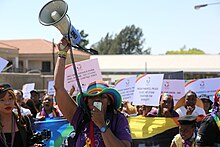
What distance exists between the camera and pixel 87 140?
299 centimetres

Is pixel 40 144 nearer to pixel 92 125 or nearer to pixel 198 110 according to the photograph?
pixel 92 125

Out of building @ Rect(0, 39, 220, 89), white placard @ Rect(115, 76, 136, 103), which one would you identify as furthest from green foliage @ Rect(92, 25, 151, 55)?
white placard @ Rect(115, 76, 136, 103)

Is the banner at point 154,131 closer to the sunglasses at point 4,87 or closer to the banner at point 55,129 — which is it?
the banner at point 55,129

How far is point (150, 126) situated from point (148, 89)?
165cm

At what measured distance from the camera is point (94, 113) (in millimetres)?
2838

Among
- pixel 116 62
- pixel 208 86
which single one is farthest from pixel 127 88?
pixel 116 62

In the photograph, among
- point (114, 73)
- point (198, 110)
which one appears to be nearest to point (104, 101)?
point (198, 110)

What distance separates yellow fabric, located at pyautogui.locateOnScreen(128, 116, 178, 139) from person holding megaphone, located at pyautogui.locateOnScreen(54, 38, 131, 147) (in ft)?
10.2

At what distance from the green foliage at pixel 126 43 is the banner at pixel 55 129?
94179 millimetres

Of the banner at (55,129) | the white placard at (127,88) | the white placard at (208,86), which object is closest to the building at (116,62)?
the white placard at (127,88)

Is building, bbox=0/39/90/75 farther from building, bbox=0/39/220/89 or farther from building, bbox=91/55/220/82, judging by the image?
building, bbox=91/55/220/82

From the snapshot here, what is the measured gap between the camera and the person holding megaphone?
286 centimetres

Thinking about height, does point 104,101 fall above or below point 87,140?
above

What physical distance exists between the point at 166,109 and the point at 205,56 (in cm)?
5057
